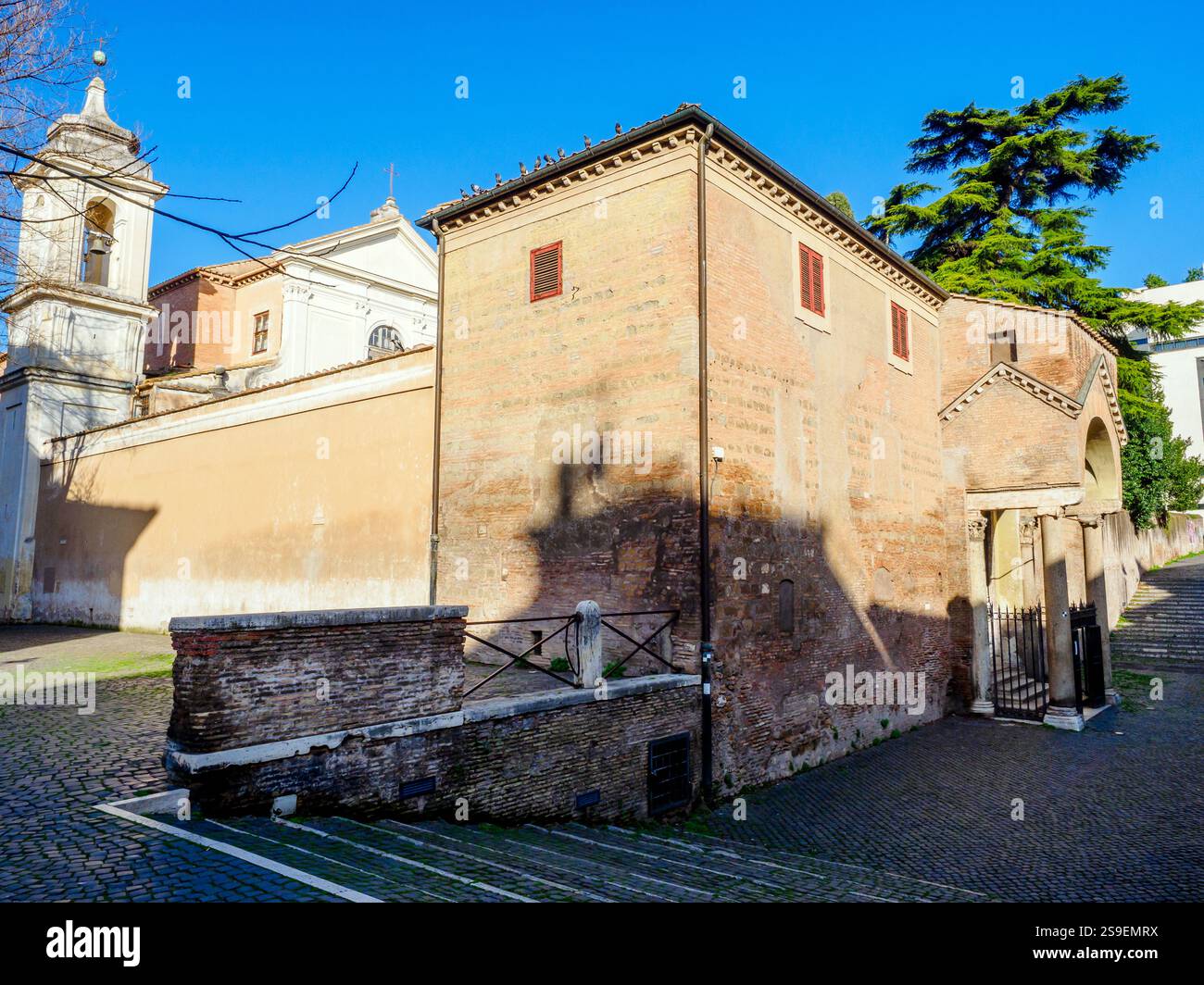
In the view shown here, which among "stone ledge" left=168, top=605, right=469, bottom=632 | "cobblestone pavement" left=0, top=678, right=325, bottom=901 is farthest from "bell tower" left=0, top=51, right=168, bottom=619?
"stone ledge" left=168, top=605, right=469, bottom=632

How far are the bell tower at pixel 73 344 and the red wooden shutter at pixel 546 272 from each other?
1688 cm

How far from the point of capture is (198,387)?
76.4 feet

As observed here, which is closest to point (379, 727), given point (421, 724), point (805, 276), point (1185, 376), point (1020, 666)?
point (421, 724)

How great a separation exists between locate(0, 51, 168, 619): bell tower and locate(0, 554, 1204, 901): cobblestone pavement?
50.6 ft

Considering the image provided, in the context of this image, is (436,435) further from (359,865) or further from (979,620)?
(979,620)

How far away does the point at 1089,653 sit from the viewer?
16641 mm

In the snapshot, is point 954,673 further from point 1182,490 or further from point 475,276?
point 1182,490

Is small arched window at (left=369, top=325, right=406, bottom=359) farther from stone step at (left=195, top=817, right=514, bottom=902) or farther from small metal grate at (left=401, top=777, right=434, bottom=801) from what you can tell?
stone step at (left=195, top=817, right=514, bottom=902)

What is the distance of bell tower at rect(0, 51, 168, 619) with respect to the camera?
22.9m

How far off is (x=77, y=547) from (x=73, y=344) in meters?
6.05

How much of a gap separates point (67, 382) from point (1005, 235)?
1121 inches

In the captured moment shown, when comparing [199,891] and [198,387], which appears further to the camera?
[198,387]

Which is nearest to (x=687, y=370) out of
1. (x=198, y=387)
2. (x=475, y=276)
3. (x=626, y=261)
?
(x=626, y=261)

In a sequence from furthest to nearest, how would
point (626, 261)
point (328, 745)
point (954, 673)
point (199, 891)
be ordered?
1. point (954, 673)
2. point (626, 261)
3. point (328, 745)
4. point (199, 891)
